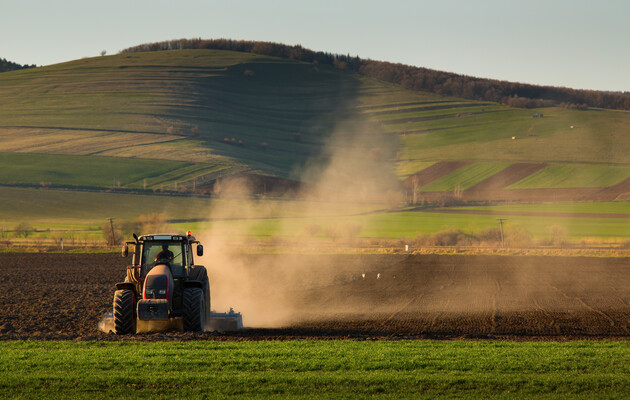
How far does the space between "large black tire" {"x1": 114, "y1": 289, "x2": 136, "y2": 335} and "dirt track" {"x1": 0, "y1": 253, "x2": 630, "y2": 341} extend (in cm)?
71

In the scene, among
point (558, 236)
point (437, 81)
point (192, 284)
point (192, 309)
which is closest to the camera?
point (192, 309)

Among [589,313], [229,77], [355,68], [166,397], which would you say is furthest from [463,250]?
[355,68]

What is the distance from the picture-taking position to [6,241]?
59312 mm

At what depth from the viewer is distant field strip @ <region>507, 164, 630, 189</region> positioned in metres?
93.3

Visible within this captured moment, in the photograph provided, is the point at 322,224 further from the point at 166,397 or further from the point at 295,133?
the point at 295,133

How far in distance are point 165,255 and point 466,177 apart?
285 feet

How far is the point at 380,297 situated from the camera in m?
29.4

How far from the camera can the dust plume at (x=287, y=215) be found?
2797cm

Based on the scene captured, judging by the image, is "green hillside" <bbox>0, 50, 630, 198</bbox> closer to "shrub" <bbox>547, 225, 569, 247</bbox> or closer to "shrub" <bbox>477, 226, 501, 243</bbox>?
"shrub" <bbox>477, 226, 501, 243</bbox>

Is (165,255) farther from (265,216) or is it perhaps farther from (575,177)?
(575,177)

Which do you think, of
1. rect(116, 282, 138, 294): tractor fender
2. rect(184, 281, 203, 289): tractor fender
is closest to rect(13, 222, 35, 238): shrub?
rect(116, 282, 138, 294): tractor fender

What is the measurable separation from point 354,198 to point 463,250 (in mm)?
A: 22370

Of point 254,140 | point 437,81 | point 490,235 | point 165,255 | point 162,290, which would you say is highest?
point 437,81

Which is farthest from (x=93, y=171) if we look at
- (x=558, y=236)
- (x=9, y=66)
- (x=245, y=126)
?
(x=9, y=66)
